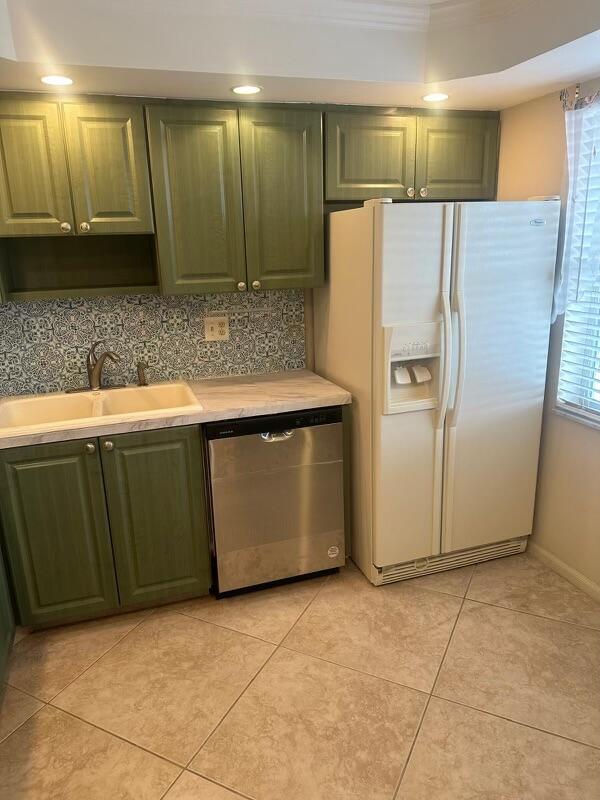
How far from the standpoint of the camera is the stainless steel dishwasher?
7.78ft

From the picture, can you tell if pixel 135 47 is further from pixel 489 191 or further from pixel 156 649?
pixel 156 649

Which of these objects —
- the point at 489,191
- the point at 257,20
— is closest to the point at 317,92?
the point at 257,20

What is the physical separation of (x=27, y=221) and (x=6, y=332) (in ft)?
1.90

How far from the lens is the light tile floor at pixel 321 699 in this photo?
5.52ft

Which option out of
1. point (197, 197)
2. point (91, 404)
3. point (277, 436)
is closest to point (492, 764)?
point (277, 436)

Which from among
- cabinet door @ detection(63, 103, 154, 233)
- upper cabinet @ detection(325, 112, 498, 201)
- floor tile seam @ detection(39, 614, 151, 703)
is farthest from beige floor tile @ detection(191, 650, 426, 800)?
upper cabinet @ detection(325, 112, 498, 201)

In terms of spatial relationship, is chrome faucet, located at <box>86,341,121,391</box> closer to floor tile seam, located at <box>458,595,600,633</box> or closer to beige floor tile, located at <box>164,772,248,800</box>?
beige floor tile, located at <box>164,772,248,800</box>

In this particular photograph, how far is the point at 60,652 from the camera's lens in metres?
2.24

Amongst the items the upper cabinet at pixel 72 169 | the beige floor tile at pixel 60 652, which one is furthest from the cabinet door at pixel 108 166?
the beige floor tile at pixel 60 652

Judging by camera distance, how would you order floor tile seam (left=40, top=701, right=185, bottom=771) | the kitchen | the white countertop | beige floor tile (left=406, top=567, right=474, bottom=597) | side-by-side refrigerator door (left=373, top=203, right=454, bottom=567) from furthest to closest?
beige floor tile (left=406, top=567, right=474, bottom=597), side-by-side refrigerator door (left=373, top=203, right=454, bottom=567), the white countertop, the kitchen, floor tile seam (left=40, top=701, right=185, bottom=771)

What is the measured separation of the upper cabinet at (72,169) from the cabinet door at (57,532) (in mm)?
924

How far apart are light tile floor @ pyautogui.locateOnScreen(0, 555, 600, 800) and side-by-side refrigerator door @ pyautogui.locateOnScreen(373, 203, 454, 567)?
332mm

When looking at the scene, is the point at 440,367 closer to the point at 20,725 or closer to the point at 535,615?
the point at 535,615

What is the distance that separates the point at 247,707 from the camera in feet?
6.40
